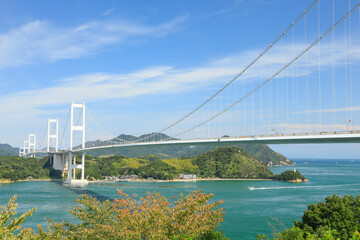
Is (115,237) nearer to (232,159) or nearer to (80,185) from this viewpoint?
(80,185)

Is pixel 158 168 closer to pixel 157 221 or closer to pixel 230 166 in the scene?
pixel 230 166

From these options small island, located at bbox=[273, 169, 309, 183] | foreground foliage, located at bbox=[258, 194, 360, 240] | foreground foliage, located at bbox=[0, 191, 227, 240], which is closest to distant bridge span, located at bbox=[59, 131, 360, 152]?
foreground foliage, located at bbox=[258, 194, 360, 240]

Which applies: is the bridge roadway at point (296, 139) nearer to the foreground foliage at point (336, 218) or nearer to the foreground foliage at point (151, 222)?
the foreground foliage at point (336, 218)

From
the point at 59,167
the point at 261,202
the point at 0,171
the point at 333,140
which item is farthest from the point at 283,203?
the point at 0,171

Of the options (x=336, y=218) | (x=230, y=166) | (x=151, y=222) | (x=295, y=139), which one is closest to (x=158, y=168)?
(x=230, y=166)

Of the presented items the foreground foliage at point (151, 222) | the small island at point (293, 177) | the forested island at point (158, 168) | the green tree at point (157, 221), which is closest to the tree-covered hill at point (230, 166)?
the forested island at point (158, 168)

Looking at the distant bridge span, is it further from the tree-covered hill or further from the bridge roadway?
the tree-covered hill

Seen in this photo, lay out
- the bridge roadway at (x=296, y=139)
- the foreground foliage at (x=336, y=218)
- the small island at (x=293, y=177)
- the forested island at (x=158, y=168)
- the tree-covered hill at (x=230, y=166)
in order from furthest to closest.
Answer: the tree-covered hill at (x=230, y=166), the forested island at (x=158, y=168), the small island at (x=293, y=177), the bridge roadway at (x=296, y=139), the foreground foliage at (x=336, y=218)

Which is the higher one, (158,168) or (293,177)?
A: (158,168)

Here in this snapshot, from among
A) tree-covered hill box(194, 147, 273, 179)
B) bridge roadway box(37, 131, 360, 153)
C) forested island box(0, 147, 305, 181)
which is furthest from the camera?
tree-covered hill box(194, 147, 273, 179)
